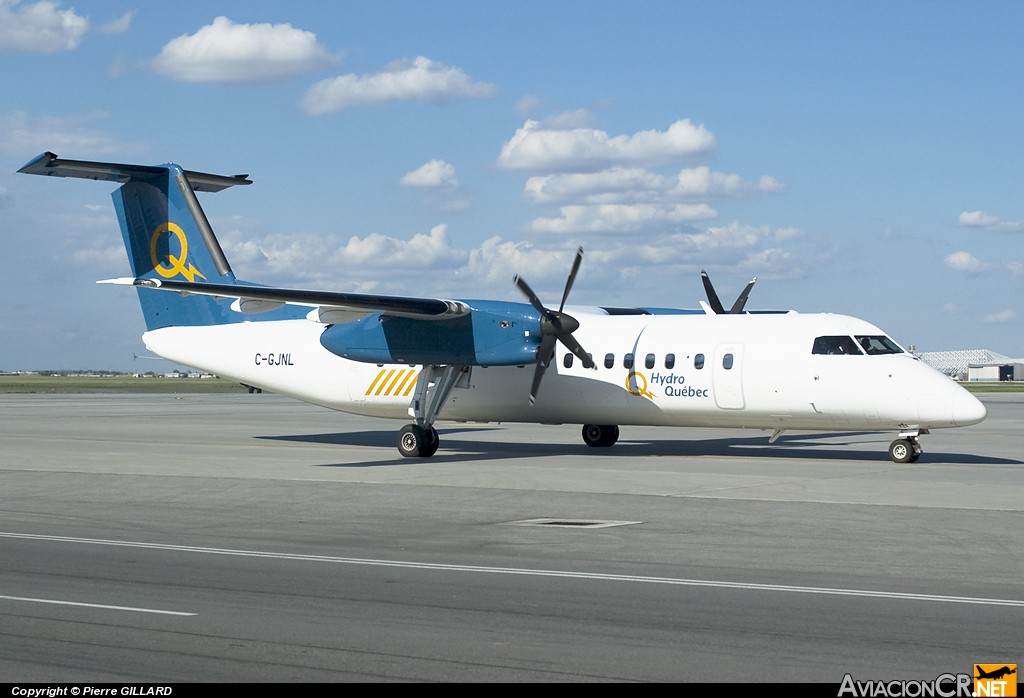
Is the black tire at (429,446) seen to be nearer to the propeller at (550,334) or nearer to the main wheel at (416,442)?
the main wheel at (416,442)

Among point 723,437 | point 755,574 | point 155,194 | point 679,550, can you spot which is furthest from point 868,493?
point 155,194

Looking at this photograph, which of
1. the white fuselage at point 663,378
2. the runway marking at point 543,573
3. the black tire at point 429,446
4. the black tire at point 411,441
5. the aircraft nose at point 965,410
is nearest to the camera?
the runway marking at point 543,573

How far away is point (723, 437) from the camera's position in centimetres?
3384

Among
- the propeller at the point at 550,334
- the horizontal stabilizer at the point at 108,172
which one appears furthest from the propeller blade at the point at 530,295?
the horizontal stabilizer at the point at 108,172

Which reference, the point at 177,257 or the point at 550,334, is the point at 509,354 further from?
the point at 177,257

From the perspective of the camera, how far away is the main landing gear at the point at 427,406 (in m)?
26.1

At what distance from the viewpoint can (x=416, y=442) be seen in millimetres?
26016

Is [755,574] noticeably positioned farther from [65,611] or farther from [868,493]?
[868,493]

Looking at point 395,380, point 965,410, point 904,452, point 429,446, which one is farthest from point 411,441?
point 965,410

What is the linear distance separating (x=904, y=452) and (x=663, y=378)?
5131mm

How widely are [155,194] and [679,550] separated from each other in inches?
849

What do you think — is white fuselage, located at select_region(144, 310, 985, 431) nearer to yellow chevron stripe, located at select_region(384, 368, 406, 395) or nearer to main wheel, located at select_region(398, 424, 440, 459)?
yellow chevron stripe, located at select_region(384, 368, 406, 395)

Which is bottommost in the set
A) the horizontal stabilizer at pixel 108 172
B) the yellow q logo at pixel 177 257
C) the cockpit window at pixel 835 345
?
the cockpit window at pixel 835 345

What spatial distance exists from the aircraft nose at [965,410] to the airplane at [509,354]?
27mm
